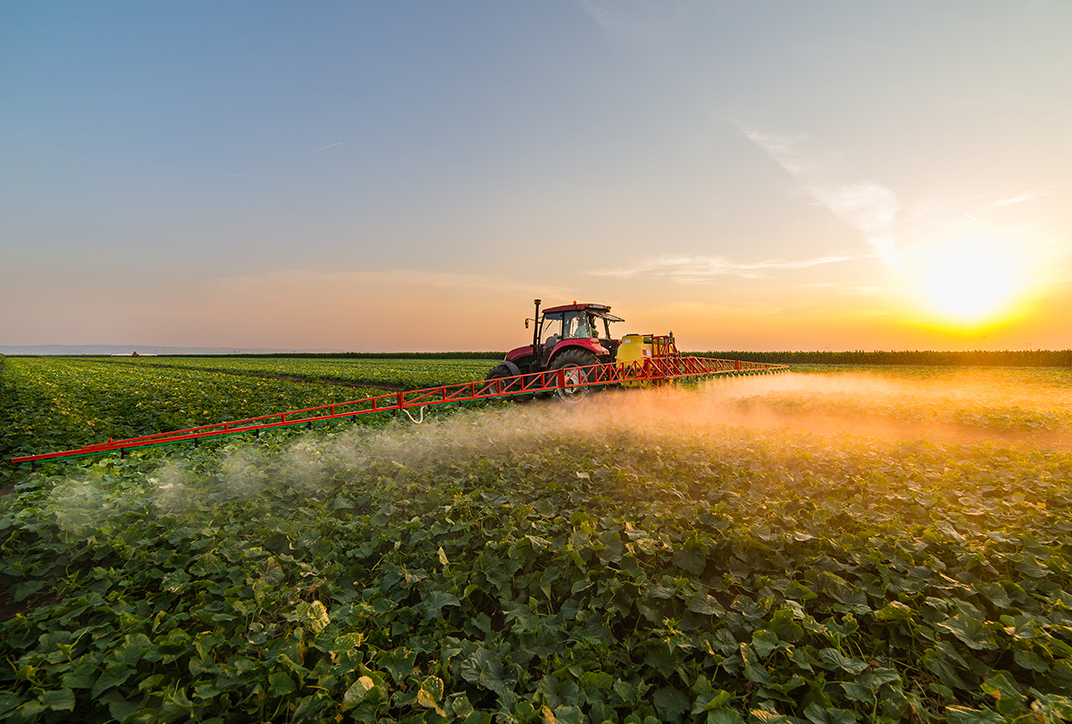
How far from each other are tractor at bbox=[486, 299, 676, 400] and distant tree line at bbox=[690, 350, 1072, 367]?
31230 millimetres

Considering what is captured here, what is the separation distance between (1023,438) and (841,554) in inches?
341

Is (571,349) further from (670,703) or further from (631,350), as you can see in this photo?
(670,703)

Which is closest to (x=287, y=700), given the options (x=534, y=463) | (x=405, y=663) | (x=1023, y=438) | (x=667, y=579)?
(x=405, y=663)

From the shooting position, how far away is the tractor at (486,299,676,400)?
12070mm

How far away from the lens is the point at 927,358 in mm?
37344

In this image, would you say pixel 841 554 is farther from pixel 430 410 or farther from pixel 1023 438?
pixel 430 410

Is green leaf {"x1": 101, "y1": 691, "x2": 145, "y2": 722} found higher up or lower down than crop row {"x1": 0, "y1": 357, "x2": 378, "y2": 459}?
lower down

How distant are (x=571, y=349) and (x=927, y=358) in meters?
39.7

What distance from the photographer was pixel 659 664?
9.70ft

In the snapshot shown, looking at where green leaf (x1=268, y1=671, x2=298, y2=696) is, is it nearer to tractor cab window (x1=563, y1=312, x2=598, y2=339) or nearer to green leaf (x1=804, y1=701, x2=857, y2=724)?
green leaf (x1=804, y1=701, x2=857, y2=724)

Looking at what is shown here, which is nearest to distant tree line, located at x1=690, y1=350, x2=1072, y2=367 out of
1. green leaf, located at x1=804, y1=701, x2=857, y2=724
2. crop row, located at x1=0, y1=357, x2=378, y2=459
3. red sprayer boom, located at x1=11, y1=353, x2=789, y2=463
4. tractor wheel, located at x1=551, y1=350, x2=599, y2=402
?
red sprayer boom, located at x1=11, y1=353, x2=789, y2=463

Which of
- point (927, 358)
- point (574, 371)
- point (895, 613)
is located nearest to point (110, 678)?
point (895, 613)

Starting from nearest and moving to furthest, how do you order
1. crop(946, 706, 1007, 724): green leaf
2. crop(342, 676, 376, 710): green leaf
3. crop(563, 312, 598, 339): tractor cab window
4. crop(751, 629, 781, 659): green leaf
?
crop(946, 706, 1007, 724): green leaf → crop(342, 676, 376, 710): green leaf → crop(751, 629, 781, 659): green leaf → crop(563, 312, 598, 339): tractor cab window

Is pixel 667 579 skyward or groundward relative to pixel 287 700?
skyward
